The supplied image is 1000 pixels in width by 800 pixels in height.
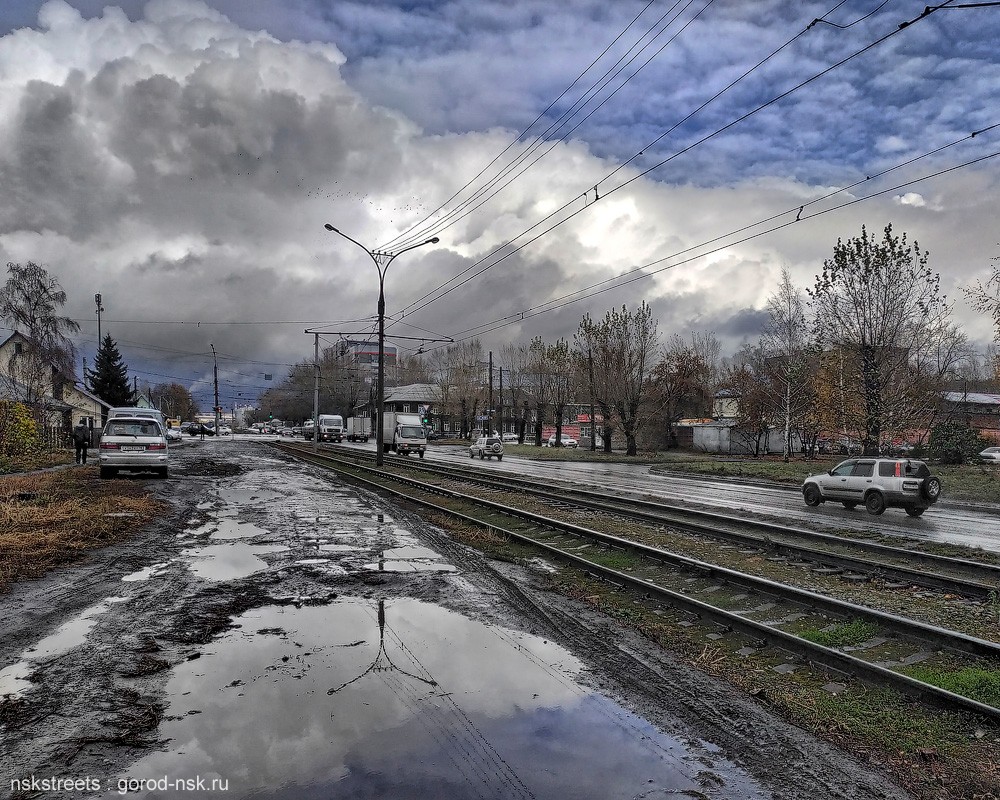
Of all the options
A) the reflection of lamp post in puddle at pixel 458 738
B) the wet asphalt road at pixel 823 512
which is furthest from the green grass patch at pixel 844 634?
the wet asphalt road at pixel 823 512

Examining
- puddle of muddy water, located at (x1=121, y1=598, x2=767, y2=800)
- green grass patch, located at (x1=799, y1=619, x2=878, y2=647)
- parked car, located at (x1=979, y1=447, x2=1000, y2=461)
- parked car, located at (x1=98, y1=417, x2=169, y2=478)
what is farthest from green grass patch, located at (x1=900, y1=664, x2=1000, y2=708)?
parked car, located at (x1=979, y1=447, x2=1000, y2=461)

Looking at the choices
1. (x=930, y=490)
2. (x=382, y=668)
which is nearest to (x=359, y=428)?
(x=930, y=490)

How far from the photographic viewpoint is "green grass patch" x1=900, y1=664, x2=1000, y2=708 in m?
5.46

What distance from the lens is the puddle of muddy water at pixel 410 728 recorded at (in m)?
3.98

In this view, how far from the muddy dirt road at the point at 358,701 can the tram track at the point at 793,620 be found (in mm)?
1191

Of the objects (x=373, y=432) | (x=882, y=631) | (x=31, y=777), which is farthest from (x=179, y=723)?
(x=373, y=432)

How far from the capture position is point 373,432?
89625 mm

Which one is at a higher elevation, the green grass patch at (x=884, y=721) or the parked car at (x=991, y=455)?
the green grass patch at (x=884, y=721)

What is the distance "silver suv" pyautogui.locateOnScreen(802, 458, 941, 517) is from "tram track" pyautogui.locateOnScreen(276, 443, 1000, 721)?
8.38 metres

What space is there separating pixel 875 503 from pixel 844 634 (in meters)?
13.4

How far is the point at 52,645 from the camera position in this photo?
614 centimetres

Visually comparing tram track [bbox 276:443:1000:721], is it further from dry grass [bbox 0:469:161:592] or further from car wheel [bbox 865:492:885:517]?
car wheel [bbox 865:492:885:517]

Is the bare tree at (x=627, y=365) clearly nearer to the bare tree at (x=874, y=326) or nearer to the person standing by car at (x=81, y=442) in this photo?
the bare tree at (x=874, y=326)

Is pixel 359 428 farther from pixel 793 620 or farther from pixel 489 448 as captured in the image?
pixel 793 620
